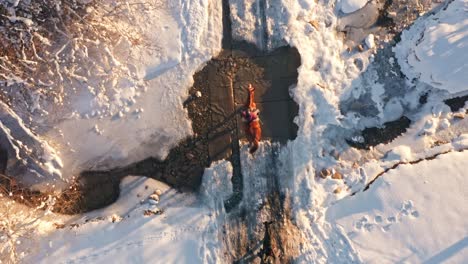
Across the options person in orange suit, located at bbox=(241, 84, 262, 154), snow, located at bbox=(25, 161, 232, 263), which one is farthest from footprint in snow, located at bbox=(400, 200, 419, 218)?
snow, located at bbox=(25, 161, 232, 263)

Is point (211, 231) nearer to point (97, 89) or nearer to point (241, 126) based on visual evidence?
point (241, 126)

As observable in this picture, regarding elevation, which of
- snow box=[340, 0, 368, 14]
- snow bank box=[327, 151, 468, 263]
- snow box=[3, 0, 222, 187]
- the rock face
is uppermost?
snow box=[340, 0, 368, 14]

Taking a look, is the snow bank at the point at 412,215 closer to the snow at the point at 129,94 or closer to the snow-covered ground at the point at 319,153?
the snow-covered ground at the point at 319,153

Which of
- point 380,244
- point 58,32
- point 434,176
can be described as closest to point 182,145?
point 58,32

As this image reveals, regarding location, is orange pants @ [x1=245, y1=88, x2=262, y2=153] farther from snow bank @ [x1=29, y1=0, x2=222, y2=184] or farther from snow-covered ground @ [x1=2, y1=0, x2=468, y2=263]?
snow bank @ [x1=29, y1=0, x2=222, y2=184]

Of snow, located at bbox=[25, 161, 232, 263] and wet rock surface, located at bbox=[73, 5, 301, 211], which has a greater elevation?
wet rock surface, located at bbox=[73, 5, 301, 211]

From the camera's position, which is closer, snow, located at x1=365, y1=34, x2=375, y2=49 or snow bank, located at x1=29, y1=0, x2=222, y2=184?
snow bank, located at x1=29, y1=0, x2=222, y2=184

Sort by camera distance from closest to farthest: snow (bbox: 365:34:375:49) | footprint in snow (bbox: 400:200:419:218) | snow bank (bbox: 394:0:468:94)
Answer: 1. footprint in snow (bbox: 400:200:419:218)
2. snow bank (bbox: 394:0:468:94)
3. snow (bbox: 365:34:375:49)
